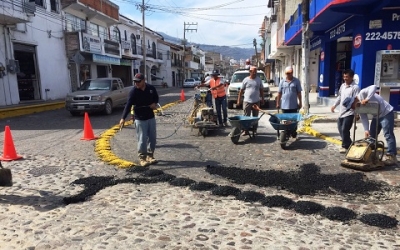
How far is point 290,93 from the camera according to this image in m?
7.39

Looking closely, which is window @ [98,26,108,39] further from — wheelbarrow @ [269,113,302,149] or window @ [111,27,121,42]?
wheelbarrow @ [269,113,302,149]

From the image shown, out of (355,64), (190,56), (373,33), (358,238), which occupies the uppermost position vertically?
(190,56)

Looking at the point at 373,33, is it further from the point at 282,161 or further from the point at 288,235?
the point at 288,235

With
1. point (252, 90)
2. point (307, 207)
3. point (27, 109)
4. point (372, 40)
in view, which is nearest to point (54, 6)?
point (27, 109)

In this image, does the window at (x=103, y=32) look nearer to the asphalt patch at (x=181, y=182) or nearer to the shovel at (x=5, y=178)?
the shovel at (x=5, y=178)

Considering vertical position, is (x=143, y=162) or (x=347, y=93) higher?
(x=347, y=93)

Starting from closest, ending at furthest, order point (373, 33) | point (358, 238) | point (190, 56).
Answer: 1. point (358, 238)
2. point (373, 33)
3. point (190, 56)

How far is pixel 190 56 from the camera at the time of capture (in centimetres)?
7012

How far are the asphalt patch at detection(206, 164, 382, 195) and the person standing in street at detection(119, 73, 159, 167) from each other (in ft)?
4.44

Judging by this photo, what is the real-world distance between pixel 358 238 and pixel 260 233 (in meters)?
1.01

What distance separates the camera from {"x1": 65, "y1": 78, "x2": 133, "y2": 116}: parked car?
13.1m

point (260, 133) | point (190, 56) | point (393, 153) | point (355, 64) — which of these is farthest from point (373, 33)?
point (190, 56)

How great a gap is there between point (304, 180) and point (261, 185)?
0.74m

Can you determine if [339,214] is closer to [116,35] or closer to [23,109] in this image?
[23,109]
